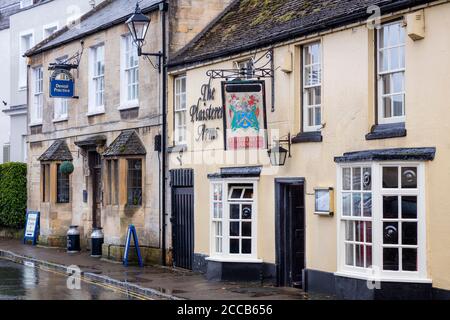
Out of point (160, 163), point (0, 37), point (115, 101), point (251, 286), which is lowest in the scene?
point (251, 286)

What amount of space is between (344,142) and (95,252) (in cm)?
1081

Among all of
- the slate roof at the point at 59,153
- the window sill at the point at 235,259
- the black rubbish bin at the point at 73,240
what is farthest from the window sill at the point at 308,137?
the slate roof at the point at 59,153

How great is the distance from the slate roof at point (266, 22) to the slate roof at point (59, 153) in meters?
7.04

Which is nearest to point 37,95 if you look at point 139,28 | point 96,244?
point 96,244

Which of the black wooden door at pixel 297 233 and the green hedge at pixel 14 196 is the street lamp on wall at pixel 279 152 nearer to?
the black wooden door at pixel 297 233

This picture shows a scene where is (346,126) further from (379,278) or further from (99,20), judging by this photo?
(99,20)

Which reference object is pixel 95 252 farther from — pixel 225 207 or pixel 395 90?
pixel 395 90

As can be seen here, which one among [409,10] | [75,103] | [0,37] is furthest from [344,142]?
[0,37]

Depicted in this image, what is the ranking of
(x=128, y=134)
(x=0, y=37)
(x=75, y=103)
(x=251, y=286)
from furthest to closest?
(x=0, y=37), (x=75, y=103), (x=128, y=134), (x=251, y=286)

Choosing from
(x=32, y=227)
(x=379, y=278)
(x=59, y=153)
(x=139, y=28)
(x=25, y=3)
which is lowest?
(x=379, y=278)

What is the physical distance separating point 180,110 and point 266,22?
358cm

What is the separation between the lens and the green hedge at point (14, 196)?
30859 millimetres

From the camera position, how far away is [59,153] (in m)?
26.9
